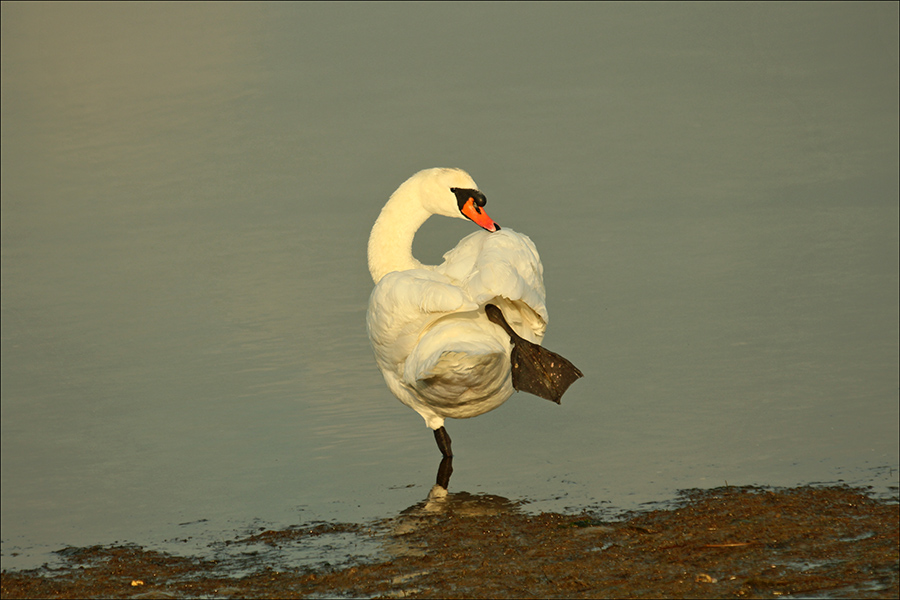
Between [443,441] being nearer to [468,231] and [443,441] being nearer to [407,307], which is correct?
[407,307]

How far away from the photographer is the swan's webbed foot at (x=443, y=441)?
737cm

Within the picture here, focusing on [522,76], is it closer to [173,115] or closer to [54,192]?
[173,115]

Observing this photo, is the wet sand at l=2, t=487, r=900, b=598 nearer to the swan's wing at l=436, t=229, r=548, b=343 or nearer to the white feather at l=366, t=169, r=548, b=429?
the white feather at l=366, t=169, r=548, b=429

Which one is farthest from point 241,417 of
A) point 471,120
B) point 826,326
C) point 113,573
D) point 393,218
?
point 471,120

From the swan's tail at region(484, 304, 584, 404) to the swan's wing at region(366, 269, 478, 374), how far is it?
0.42 metres

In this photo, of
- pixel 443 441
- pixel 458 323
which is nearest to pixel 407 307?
pixel 458 323

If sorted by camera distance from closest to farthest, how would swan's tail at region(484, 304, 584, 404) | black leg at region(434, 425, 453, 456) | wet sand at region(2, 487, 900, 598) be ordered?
1. wet sand at region(2, 487, 900, 598)
2. swan's tail at region(484, 304, 584, 404)
3. black leg at region(434, 425, 453, 456)

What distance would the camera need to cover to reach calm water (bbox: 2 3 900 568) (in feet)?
23.9

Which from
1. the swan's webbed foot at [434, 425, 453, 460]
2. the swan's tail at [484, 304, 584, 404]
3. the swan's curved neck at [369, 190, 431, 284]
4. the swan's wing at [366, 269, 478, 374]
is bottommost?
the swan's webbed foot at [434, 425, 453, 460]

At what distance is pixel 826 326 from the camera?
911cm

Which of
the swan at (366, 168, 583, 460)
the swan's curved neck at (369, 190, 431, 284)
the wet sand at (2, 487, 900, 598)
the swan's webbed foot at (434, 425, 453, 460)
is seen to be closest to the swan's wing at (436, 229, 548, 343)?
the swan at (366, 168, 583, 460)

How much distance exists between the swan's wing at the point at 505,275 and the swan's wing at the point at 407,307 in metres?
0.11

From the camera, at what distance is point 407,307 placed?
665 centimetres

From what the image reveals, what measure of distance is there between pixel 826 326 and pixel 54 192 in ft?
30.5
